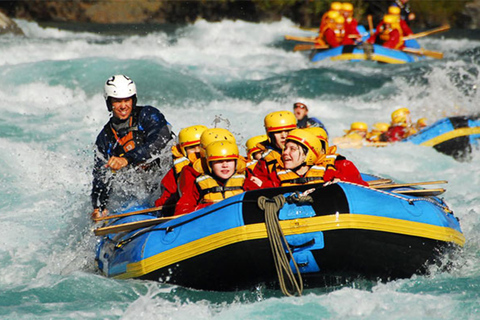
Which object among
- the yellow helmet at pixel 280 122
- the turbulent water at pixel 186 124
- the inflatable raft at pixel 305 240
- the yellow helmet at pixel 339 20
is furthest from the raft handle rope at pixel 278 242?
the yellow helmet at pixel 339 20

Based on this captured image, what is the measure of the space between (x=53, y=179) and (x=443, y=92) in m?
8.11

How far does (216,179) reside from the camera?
5457 millimetres

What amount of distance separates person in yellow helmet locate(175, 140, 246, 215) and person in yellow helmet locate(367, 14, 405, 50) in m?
11.7

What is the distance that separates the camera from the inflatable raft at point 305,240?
4.71m

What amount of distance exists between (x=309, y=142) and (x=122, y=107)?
84.0 inches

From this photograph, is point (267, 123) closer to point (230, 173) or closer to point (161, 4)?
point (230, 173)

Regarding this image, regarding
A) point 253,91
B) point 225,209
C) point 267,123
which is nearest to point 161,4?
point 253,91

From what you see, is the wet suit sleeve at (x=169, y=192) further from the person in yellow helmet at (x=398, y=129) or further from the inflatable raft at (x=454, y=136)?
the person in yellow helmet at (x=398, y=129)

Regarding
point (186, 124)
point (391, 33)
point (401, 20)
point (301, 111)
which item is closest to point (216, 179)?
point (301, 111)

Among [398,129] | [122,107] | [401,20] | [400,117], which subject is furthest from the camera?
[401,20]

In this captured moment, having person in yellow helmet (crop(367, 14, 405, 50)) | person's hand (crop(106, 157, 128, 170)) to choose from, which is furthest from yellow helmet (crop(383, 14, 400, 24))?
person's hand (crop(106, 157, 128, 170))

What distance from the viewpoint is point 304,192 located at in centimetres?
482

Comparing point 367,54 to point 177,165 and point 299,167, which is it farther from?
point 299,167

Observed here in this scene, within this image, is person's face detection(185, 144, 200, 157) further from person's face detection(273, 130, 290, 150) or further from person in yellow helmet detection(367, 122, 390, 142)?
person in yellow helmet detection(367, 122, 390, 142)
